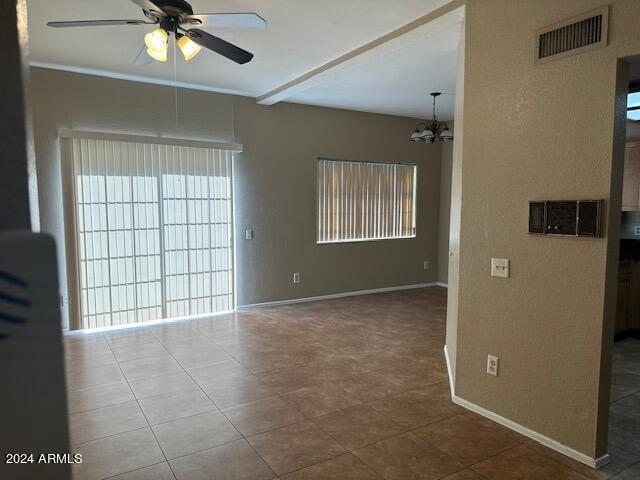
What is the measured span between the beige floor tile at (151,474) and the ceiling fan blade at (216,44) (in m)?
2.54

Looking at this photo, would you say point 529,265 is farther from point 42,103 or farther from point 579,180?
point 42,103

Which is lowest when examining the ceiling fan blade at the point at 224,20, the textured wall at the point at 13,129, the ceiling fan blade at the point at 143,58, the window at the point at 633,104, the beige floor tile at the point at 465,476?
the beige floor tile at the point at 465,476

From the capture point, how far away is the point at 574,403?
A: 94.0 inches

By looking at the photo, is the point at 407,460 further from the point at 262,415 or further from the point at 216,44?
the point at 216,44

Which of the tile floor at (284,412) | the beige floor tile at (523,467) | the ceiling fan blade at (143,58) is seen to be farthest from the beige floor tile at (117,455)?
the ceiling fan blade at (143,58)

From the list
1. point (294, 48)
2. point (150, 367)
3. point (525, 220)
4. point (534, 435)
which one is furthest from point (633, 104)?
point (150, 367)

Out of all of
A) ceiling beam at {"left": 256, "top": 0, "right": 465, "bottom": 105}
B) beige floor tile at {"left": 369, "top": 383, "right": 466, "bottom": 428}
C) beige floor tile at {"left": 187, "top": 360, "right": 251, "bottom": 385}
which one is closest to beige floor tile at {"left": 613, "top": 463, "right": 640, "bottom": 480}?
beige floor tile at {"left": 369, "top": 383, "right": 466, "bottom": 428}

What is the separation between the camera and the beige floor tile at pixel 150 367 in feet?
11.8

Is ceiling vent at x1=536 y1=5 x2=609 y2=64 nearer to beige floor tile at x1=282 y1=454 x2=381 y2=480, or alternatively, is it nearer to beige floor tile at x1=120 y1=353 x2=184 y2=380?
beige floor tile at x1=282 y1=454 x2=381 y2=480

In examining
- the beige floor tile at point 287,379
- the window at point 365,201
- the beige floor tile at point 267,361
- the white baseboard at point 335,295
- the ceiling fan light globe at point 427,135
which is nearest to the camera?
the beige floor tile at point 287,379

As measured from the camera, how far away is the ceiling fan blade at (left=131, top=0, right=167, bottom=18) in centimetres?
233

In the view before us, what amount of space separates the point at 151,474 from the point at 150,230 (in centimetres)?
326

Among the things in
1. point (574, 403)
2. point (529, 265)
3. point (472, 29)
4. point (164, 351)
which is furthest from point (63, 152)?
point (574, 403)

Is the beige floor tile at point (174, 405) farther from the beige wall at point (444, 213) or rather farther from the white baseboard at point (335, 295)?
the beige wall at point (444, 213)
